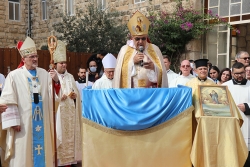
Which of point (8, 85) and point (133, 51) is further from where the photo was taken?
point (8, 85)

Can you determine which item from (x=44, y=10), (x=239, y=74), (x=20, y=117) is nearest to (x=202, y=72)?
(x=239, y=74)

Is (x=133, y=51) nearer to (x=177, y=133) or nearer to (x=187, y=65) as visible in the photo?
(x=177, y=133)

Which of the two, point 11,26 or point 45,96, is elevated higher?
point 11,26

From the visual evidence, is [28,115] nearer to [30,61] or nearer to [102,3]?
[30,61]

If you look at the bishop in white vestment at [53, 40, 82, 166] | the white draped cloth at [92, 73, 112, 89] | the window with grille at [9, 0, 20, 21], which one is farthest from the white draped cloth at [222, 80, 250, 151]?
the window with grille at [9, 0, 20, 21]

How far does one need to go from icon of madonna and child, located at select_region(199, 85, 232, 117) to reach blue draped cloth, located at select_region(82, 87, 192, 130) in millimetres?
176

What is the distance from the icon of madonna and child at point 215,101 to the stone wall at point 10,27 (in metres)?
15.6

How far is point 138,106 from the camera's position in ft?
12.8

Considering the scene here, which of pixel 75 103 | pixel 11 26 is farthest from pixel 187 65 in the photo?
pixel 11 26

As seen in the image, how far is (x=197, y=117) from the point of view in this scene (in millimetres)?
3877

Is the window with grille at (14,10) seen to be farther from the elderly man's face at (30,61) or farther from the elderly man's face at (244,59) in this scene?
the elderly man's face at (244,59)

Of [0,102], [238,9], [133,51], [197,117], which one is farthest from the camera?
[238,9]

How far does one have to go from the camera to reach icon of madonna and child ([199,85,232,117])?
3.90 m

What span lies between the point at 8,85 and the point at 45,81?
0.58 meters
